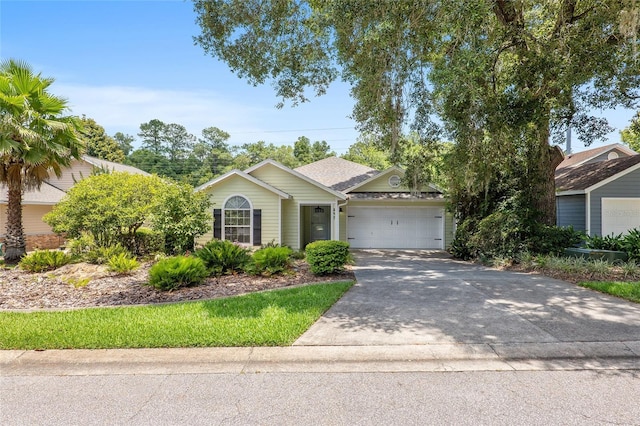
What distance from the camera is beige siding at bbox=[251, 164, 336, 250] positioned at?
618 inches

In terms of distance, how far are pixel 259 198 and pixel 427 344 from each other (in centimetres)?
1125

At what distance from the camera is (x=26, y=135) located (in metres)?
10.3

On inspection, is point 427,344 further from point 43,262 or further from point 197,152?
point 197,152

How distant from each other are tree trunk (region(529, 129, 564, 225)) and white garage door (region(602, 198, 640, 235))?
4.33 metres

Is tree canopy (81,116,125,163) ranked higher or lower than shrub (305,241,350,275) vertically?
higher

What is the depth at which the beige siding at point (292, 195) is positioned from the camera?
1570cm

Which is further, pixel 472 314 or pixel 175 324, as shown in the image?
pixel 472 314

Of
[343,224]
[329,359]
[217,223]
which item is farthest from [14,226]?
[343,224]

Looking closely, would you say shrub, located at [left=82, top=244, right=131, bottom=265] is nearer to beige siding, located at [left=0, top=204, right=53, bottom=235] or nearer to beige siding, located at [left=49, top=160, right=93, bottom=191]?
beige siding, located at [left=0, top=204, right=53, bottom=235]

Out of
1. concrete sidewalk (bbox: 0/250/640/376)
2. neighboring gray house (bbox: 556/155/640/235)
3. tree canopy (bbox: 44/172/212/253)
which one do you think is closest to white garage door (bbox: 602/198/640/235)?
neighboring gray house (bbox: 556/155/640/235)

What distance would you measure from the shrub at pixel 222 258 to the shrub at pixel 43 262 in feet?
14.6

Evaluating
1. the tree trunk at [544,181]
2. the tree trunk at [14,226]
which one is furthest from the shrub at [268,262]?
the tree trunk at [544,181]

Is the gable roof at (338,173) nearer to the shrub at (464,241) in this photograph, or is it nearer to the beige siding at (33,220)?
the shrub at (464,241)

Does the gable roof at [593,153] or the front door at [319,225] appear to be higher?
the gable roof at [593,153]
